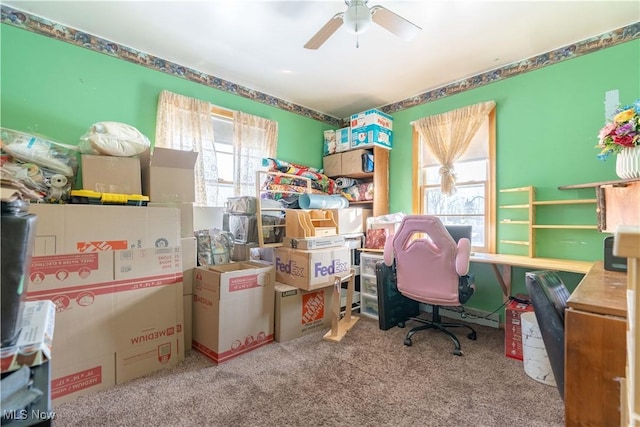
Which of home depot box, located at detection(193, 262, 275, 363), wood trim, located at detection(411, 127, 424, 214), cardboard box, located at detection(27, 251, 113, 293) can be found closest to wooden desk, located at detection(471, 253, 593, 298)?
wood trim, located at detection(411, 127, 424, 214)

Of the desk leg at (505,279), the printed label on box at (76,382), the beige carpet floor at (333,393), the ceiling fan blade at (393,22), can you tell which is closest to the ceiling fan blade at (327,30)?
the ceiling fan blade at (393,22)

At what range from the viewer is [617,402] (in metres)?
0.89

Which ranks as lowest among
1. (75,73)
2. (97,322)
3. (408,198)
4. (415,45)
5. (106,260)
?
(97,322)

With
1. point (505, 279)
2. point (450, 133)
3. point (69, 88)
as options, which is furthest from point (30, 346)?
point (450, 133)

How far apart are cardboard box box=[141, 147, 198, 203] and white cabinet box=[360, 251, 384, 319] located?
194 cm

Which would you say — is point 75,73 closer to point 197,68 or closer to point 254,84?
point 197,68

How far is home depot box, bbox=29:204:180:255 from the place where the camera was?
166cm

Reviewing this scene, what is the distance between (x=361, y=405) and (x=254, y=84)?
3.22 m

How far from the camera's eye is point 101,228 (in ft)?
6.02

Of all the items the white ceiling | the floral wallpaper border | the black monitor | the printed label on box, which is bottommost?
the printed label on box

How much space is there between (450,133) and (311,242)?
2.00 m

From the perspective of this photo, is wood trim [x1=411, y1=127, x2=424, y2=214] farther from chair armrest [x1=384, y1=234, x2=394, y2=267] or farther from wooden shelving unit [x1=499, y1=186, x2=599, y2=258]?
chair armrest [x1=384, y1=234, x2=394, y2=267]

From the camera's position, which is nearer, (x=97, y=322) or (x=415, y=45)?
(x=97, y=322)

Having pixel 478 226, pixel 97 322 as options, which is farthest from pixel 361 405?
pixel 478 226
